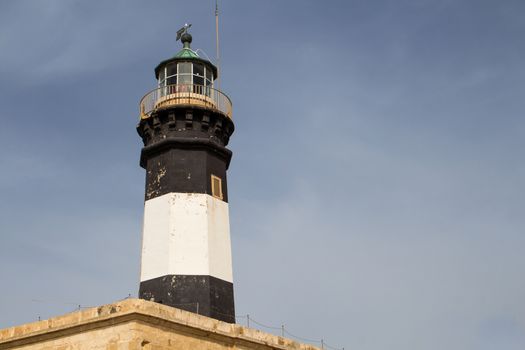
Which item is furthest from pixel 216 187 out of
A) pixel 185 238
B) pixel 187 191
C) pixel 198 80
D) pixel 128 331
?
pixel 128 331

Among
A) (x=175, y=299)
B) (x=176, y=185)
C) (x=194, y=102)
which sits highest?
(x=194, y=102)

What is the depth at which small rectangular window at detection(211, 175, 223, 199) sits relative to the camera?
19578 millimetres

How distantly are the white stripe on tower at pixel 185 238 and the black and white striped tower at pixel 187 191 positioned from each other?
0.02 metres

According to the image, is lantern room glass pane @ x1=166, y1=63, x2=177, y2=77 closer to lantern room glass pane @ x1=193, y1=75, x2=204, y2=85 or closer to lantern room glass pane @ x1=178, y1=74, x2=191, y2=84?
lantern room glass pane @ x1=178, y1=74, x2=191, y2=84

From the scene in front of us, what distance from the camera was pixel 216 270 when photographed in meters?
18.6

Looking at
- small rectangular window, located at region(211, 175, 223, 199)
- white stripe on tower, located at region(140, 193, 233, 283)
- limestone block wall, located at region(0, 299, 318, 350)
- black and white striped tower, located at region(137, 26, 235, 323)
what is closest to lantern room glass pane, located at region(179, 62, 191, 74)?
black and white striped tower, located at region(137, 26, 235, 323)

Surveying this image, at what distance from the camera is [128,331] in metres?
12.6

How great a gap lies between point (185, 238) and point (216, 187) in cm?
191

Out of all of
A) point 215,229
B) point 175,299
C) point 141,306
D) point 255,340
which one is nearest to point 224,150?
point 215,229

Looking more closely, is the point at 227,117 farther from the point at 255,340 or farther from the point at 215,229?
the point at 255,340

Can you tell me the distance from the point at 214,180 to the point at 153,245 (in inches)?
96.7

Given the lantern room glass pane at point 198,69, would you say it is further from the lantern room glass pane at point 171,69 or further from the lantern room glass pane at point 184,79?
the lantern room glass pane at point 171,69

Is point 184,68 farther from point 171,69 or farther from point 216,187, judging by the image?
point 216,187

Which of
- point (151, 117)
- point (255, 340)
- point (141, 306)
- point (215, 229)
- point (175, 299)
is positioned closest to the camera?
point (141, 306)
